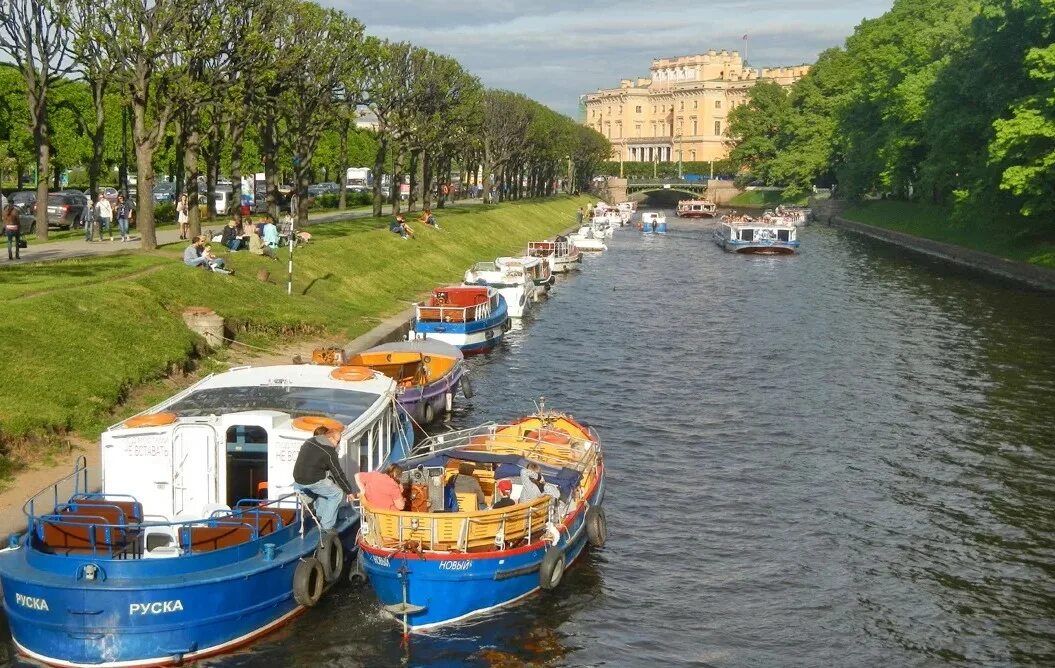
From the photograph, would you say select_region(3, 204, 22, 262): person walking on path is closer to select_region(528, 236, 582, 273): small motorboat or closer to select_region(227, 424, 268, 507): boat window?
select_region(227, 424, 268, 507): boat window

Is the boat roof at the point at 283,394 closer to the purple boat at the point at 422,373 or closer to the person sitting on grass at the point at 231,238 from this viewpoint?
the purple boat at the point at 422,373

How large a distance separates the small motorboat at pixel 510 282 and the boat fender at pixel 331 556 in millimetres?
35400

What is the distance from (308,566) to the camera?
2141 centimetres

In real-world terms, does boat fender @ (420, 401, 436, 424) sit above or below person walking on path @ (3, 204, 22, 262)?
below

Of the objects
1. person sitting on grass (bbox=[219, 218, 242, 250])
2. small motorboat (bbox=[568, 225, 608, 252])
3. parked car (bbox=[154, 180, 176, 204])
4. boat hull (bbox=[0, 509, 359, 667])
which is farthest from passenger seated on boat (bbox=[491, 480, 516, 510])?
small motorboat (bbox=[568, 225, 608, 252])

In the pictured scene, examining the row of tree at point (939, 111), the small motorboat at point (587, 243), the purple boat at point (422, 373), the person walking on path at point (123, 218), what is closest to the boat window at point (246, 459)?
the purple boat at point (422, 373)

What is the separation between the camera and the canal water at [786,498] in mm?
21859

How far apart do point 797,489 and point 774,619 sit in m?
8.26

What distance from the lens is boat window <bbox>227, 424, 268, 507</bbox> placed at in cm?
A: 2320

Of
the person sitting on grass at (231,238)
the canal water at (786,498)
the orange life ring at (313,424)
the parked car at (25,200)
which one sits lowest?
the canal water at (786,498)

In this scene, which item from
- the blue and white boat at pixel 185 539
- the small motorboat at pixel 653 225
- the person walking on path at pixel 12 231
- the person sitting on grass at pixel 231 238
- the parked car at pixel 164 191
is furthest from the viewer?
the small motorboat at pixel 653 225

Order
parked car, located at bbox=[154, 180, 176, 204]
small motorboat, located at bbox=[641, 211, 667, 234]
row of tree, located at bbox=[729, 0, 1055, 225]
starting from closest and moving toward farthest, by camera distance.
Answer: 1. row of tree, located at bbox=[729, 0, 1055, 225]
2. parked car, located at bbox=[154, 180, 176, 204]
3. small motorboat, located at bbox=[641, 211, 667, 234]

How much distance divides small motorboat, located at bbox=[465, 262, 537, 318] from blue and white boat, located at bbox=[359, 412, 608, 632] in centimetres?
3185

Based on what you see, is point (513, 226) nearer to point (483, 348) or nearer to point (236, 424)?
point (483, 348)
